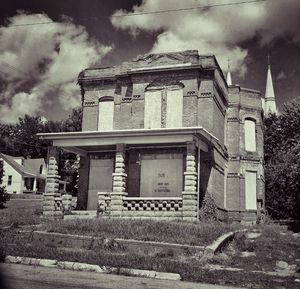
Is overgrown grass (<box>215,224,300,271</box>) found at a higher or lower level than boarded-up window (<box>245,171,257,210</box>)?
lower

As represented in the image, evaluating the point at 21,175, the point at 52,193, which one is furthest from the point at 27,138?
the point at 52,193

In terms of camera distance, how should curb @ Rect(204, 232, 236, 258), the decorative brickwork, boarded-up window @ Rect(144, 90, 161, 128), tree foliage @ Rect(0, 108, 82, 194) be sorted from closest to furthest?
curb @ Rect(204, 232, 236, 258) < the decorative brickwork < boarded-up window @ Rect(144, 90, 161, 128) < tree foliage @ Rect(0, 108, 82, 194)

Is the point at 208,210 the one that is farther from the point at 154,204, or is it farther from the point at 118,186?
the point at 118,186

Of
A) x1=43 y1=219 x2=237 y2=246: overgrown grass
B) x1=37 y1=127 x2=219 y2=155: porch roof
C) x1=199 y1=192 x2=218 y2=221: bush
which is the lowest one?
x1=43 y1=219 x2=237 y2=246: overgrown grass

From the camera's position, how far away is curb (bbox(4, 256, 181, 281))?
855cm

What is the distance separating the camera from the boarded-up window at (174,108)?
2278 centimetres

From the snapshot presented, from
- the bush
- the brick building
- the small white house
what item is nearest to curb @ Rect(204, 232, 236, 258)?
the brick building

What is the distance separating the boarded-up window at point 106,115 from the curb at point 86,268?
15.8 meters

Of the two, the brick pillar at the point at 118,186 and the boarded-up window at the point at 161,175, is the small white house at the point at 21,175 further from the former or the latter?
the brick pillar at the point at 118,186

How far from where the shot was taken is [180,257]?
36.0 feet

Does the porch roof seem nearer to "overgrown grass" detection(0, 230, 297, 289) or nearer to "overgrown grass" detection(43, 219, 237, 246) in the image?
"overgrown grass" detection(43, 219, 237, 246)

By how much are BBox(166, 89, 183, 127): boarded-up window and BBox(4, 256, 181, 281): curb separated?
14.4 m

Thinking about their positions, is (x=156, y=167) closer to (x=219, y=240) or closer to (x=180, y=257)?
(x=219, y=240)

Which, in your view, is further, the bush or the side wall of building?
the side wall of building
